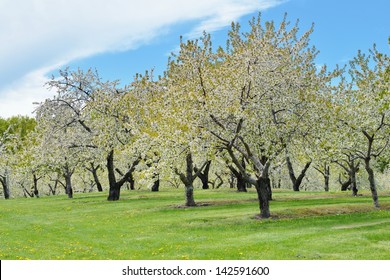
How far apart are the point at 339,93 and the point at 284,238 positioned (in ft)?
79.8

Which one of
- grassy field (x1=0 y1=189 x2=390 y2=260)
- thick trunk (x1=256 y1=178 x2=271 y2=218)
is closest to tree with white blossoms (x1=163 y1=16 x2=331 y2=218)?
thick trunk (x1=256 y1=178 x2=271 y2=218)

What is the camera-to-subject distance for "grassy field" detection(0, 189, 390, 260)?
72.0 feet

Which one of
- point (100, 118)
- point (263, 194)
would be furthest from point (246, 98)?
point (100, 118)

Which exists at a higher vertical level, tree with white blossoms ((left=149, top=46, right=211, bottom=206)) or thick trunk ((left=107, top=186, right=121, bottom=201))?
tree with white blossoms ((left=149, top=46, right=211, bottom=206))

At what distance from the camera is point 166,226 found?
3256cm

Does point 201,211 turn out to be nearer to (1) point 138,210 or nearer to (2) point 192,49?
(1) point 138,210

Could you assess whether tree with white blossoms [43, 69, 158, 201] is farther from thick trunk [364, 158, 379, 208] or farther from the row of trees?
thick trunk [364, 158, 379, 208]

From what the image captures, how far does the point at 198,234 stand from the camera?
28406 millimetres

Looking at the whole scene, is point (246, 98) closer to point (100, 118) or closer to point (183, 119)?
point (183, 119)

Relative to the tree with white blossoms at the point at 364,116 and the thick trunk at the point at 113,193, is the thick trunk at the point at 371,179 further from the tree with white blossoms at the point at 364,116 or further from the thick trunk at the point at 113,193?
the thick trunk at the point at 113,193

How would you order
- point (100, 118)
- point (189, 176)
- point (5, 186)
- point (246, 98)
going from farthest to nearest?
point (5, 186)
point (100, 118)
point (189, 176)
point (246, 98)

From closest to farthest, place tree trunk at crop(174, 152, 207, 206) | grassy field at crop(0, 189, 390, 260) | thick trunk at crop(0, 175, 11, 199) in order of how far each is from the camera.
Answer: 1. grassy field at crop(0, 189, 390, 260)
2. tree trunk at crop(174, 152, 207, 206)
3. thick trunk at crop(0, 175, 11, 199)

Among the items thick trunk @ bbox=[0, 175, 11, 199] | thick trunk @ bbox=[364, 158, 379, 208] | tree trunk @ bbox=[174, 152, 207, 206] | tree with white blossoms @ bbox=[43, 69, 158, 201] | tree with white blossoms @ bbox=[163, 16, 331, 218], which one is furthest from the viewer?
thick trunk @ bbox=[0, 175, 11, 199]
